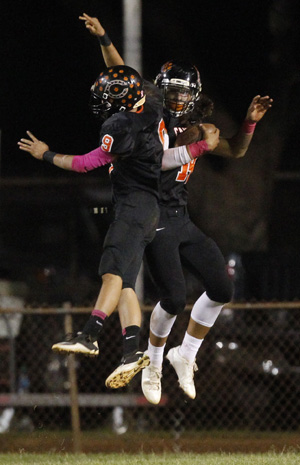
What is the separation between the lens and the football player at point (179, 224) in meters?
8.45

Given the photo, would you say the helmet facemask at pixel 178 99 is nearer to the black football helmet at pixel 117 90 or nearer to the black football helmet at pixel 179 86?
the black football helmet at pixel 179 86

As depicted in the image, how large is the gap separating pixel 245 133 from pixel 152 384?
2.23m

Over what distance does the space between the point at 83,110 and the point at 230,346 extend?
1310 cm

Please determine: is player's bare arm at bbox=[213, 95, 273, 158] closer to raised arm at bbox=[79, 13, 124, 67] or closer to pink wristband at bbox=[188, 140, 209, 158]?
pink wristband at bbox=[188, 140, 209, 158]

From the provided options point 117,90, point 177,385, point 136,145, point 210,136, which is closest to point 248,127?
point 210,136

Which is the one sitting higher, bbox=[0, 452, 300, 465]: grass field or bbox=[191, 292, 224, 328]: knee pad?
bbox=[191, 292, 224, 328]: knee pad

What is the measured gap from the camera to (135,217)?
808 centimetres

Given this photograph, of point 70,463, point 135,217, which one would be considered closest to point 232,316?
point 70,463

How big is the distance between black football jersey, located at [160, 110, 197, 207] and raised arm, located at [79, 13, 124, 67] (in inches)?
25.0

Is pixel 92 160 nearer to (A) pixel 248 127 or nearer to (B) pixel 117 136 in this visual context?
(B) pixel 117 136

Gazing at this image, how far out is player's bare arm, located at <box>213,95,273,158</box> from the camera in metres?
8.55

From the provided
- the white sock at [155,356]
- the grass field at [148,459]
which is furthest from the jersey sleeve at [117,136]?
the grass field at [148,459]

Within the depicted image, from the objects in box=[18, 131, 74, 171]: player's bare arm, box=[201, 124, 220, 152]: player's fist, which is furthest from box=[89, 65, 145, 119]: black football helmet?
box=[201, 124, 220, 152]: player's fist

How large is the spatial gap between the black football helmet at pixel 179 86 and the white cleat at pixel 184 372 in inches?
83.1
